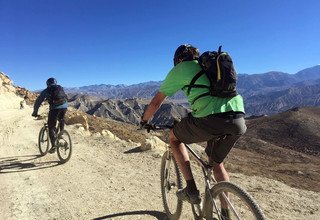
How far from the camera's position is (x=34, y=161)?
42.7 feet

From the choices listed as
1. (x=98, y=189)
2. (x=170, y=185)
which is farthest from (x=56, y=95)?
(x=170, y=185)

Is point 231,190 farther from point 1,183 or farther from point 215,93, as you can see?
point 1,183

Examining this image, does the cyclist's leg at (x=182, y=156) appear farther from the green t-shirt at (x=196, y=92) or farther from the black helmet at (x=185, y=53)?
the black helmet at (x=185, y=53)

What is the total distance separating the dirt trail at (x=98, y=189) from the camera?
799 cm

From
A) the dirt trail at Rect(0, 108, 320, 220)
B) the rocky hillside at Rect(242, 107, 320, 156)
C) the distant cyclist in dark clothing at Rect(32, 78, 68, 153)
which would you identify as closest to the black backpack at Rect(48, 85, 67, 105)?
the distant cyclist in dark clothing at Rect(32, 78, 68, 153)

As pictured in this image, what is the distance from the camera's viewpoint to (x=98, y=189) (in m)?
9.48

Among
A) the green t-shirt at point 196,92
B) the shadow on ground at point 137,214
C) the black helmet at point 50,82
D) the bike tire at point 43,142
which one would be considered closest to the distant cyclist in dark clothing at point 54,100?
the black helmet at point 50,82

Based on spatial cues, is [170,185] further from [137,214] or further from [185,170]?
[185,170]

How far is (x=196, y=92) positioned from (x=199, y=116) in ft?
1.14

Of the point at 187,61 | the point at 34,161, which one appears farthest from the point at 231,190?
the point at 34,161

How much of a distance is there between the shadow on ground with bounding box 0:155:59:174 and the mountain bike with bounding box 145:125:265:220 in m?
6.26

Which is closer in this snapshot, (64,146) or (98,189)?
(98,189)

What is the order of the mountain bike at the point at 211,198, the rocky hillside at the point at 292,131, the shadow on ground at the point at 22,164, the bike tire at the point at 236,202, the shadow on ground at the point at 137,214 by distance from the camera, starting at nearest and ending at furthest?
the bike tire at the point at 236,202 → the mountain bike at the point at 211,198 → the shadow on ground at the point at 137,214 → the shadow on ground at the point at 22,164 → the rocky hillside at the point at 292,131

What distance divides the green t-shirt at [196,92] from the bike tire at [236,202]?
41.3 inches
